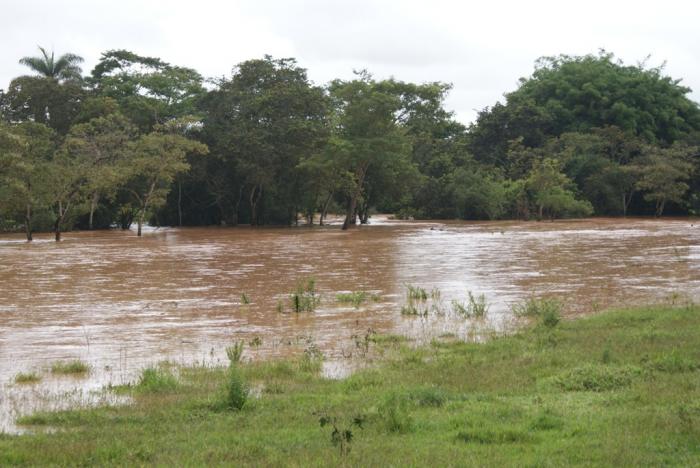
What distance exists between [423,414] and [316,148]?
45.9m

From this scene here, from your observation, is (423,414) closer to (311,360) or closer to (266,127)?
(311,360)

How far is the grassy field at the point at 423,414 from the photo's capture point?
5762mm

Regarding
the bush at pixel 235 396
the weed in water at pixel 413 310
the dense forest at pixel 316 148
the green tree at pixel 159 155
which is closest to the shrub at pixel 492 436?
the bush at pixel 235 396

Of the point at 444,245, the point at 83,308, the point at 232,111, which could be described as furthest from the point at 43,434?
the point at 232,111

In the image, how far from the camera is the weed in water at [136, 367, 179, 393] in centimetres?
859

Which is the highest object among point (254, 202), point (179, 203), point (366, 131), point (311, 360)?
point (366, 131)

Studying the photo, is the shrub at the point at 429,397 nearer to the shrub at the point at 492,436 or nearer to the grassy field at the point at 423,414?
the grassy field at the point at 423,414

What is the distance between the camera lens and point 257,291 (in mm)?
18797

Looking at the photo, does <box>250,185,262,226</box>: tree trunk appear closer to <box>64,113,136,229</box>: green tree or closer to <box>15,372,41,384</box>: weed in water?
<box>64,113,136,229</box>: green tree

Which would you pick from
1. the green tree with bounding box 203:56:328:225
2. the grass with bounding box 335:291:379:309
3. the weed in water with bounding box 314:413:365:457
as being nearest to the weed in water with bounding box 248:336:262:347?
the grass with bounding box 335:291:379:309

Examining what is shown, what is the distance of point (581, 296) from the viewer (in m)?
16.6

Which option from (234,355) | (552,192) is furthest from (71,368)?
(552,192)

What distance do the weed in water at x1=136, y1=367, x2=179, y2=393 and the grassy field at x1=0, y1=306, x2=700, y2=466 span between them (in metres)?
0.02

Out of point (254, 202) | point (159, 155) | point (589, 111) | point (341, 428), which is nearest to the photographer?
point (341, 428)
